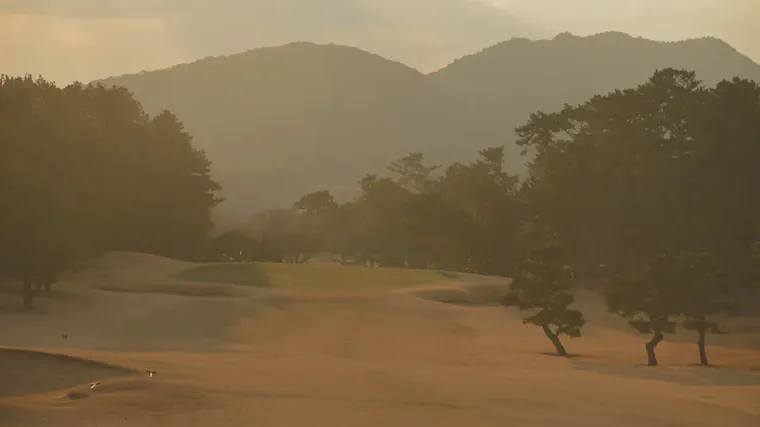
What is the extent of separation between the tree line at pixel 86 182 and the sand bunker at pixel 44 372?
18766mm

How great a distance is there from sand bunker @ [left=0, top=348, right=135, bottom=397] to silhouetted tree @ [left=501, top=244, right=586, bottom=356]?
54.9 feet

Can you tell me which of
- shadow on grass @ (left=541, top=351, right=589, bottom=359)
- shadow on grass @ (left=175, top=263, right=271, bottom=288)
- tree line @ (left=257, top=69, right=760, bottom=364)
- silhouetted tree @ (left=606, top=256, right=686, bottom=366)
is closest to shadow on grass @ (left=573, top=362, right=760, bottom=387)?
shadow on grass @ (left=541, top=351, right=589, bottom=359)

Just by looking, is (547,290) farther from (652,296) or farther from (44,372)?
(44,372)

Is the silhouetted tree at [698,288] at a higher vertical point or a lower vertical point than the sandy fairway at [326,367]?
higher

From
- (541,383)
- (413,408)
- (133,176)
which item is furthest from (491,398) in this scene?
(133,176)

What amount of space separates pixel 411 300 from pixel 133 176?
28162 millimetres

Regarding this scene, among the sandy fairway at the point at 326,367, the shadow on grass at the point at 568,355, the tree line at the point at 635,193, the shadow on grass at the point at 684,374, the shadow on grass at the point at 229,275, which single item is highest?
the tree line at the point at 635,193

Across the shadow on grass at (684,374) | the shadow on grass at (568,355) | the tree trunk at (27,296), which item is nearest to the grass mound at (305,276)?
the tree trunk at (27,296)

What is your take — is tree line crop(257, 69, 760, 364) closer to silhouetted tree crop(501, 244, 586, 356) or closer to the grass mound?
the grass mound

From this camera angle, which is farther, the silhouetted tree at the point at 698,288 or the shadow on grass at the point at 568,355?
the silhouetted tree at the point at 698,288

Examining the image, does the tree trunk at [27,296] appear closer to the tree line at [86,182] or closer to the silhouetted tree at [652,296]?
the tree line at [86,182]

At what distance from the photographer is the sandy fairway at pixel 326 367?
11219 mm

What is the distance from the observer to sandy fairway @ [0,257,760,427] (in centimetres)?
1122

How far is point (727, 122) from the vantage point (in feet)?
163
